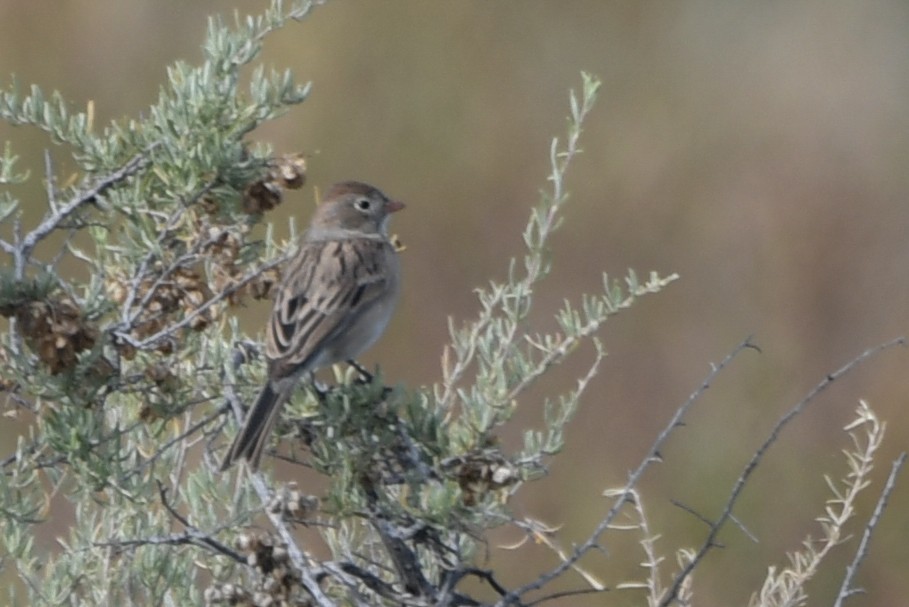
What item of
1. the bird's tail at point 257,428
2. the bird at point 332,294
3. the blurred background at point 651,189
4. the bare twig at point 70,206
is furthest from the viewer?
the blurred background at point 651,189

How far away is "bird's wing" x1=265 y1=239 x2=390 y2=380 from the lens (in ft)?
15.4

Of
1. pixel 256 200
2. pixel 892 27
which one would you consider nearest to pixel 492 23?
pixel 892 27

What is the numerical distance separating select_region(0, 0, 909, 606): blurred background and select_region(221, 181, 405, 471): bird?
2.00 m

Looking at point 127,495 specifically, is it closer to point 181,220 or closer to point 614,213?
point 181,220

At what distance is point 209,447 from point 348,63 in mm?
7365

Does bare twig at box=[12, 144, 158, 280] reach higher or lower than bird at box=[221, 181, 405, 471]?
lower

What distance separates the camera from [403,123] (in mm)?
10578

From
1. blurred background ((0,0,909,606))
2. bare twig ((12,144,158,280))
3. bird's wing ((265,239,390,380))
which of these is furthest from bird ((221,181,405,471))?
blurred background ((0,0,909,606))

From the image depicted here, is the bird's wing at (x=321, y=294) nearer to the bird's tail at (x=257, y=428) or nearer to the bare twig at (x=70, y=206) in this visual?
the bird's tail at (x=257, y=428)

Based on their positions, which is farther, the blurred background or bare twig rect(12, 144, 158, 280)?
the blurred background

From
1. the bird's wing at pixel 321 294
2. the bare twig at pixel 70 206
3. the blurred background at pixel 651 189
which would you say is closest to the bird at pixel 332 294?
the bird's wing at pixel 321 294

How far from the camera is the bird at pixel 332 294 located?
4.30 meters

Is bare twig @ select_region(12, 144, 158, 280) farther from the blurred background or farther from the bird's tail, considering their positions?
the blurred background

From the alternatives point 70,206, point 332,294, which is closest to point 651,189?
point 332,294
